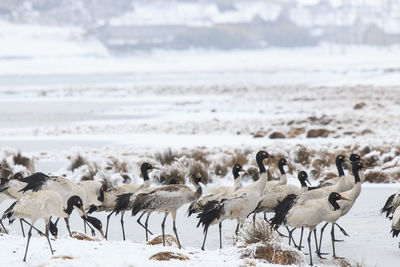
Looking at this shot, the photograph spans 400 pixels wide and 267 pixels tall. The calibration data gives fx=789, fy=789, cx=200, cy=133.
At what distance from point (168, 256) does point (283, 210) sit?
204 cm

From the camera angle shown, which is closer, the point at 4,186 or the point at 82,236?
the point at 82,236

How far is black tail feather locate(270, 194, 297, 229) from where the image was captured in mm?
9977

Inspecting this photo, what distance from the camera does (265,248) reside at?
9328 millimetres

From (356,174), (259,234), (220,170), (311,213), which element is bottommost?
(220,170)

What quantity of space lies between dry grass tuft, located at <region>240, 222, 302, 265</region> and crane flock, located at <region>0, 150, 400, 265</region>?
193 mm

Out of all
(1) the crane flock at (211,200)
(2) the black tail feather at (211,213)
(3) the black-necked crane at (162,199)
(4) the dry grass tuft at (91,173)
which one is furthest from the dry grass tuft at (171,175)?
(2) the black tail feather at (211,213)

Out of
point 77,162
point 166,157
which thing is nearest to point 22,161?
point 77,162

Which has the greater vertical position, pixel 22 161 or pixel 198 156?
pixel 22 161

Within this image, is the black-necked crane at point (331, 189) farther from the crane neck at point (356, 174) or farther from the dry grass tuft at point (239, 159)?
the dry grass tuft at point (239, 159)

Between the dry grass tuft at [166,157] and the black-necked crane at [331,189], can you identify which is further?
the dry grass tuft at [166,157]

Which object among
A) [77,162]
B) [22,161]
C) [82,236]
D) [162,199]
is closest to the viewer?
[82,236]

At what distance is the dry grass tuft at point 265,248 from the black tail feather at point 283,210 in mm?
257

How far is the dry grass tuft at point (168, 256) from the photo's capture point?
8.64 meters

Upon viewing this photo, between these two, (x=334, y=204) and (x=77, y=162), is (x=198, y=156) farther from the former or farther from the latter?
(x=334, y=204)
